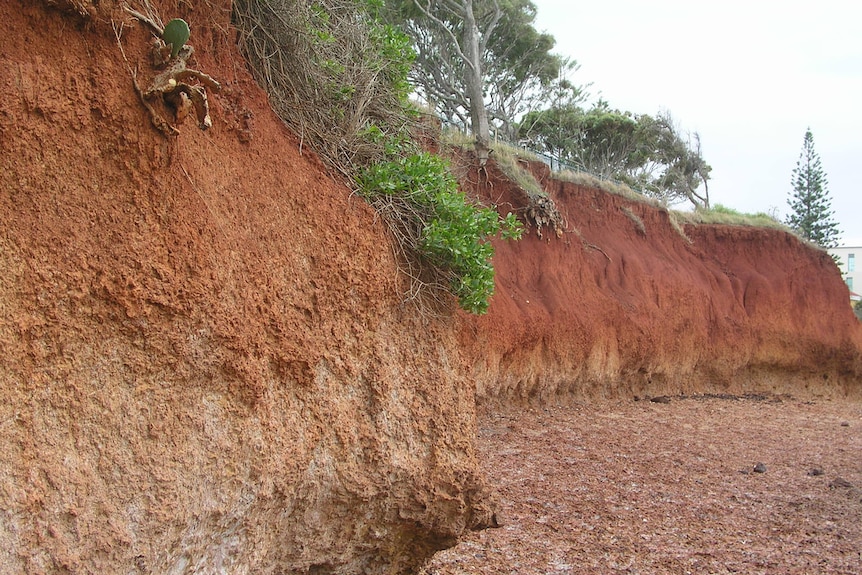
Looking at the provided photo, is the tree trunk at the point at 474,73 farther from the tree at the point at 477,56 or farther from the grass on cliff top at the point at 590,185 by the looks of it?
the grass on cliff top at the point at 590,185

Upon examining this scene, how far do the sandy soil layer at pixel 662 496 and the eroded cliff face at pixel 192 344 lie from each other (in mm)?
2066

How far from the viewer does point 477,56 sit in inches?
861

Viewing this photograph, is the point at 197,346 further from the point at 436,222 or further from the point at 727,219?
the point at 727,219

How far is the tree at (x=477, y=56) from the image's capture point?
859 inches

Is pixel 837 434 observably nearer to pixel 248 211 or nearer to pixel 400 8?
pixel 248 211

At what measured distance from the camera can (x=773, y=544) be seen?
6.37 metres

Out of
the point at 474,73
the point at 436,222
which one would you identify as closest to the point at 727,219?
the point at 474,73

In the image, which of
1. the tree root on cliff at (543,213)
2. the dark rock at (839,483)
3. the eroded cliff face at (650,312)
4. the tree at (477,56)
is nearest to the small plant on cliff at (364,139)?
the eroded cliff face at (650,312)

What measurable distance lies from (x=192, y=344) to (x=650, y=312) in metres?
14.3

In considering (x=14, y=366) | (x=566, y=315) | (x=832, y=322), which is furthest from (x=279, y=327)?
(x=832, y=322)

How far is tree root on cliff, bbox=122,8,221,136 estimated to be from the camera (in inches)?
119

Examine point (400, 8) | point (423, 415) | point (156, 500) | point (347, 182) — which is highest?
point (400, 8)

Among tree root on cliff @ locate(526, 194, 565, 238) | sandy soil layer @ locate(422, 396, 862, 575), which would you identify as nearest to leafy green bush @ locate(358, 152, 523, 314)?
sandy soil layer @ locate(422, 396, 862, 575)

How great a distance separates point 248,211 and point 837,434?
41.6ft
